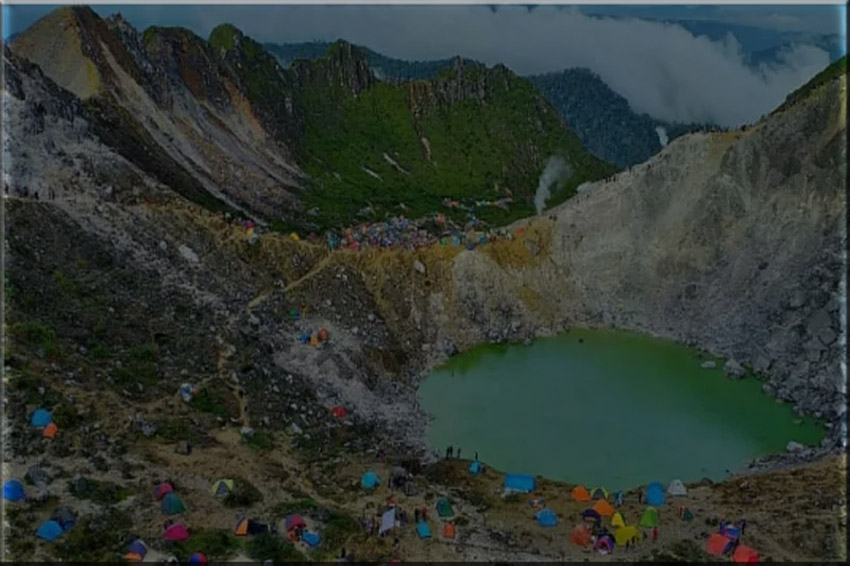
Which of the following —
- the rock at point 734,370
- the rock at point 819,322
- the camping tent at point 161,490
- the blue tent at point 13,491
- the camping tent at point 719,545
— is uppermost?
the rock at point 819,322

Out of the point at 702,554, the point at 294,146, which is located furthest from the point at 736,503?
the point at 294,146

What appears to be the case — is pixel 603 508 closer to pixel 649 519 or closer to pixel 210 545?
pixel 649 519

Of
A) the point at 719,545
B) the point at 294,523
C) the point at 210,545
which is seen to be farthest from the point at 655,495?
the point at 210,545

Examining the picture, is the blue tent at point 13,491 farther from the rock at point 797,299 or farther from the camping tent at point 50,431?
the rock at point 797,299

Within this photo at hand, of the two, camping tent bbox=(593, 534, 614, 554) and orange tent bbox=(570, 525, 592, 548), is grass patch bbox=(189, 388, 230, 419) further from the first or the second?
camping tent bbox=(593, 534, 614, 554)

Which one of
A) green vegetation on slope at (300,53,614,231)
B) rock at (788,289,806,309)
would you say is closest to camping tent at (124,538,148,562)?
rock at (788,289,806,309)

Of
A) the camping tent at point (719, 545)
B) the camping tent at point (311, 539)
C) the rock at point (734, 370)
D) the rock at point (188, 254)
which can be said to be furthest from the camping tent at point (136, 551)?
the rock at point (734, 370)
